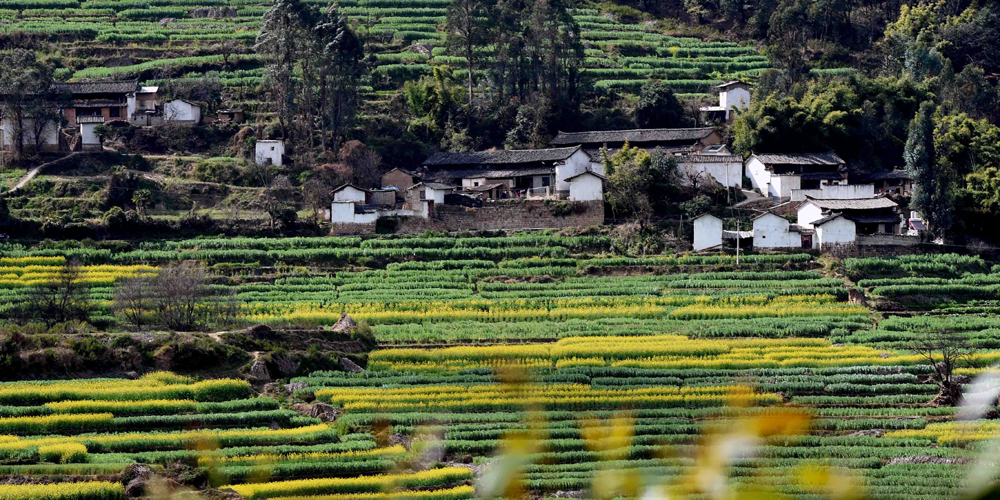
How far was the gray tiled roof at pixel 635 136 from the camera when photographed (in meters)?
56.9

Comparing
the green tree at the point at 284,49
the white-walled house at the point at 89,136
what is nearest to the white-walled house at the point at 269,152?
the green tree at the point at 284,49

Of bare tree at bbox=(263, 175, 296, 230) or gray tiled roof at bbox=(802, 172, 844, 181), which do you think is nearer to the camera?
bare tree at bbox=(263, 175, 296, 230)

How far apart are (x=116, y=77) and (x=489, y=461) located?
42.9 metres

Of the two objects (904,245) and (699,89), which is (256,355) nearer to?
(904,245)

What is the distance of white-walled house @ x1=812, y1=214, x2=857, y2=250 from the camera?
48.0 metres

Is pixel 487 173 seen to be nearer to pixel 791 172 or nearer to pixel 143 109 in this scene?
pixel 791 172

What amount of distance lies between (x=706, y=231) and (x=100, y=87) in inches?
1158

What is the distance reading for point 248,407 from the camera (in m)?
31.9

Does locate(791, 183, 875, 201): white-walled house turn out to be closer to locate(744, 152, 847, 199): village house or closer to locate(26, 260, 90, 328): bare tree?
locate(744, 152, 847, 199): village house

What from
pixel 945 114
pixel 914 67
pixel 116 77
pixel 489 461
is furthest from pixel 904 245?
pixel 116 77

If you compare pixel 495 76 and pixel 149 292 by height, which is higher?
pixel 495 76

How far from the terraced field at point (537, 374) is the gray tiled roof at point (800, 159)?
6575 millimetres

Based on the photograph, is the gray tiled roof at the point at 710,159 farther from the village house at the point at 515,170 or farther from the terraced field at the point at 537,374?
the terraced field at the point at 537,374

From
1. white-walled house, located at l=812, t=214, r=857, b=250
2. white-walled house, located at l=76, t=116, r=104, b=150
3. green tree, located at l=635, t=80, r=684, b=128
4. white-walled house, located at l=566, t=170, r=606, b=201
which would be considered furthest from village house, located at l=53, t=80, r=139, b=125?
white-walled house, located at l=812, t=214, r=857, b=250
